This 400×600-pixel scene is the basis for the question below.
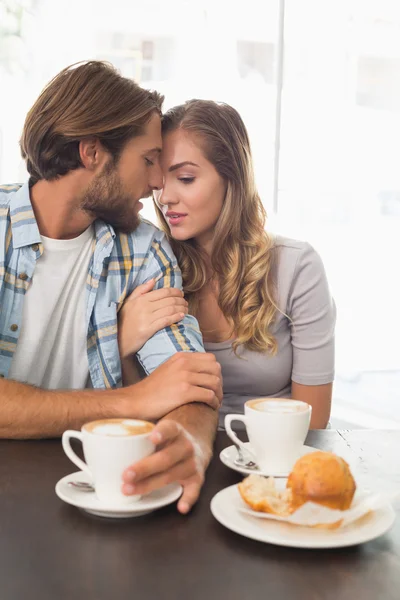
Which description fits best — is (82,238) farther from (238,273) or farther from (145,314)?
(238,273)

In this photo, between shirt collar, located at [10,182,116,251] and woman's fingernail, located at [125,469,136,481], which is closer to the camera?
woman's fingernail, located at [125,469,136,481]

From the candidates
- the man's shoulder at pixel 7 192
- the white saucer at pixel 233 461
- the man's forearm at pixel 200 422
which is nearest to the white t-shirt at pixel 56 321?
the man's shoulder at pixel 7 192

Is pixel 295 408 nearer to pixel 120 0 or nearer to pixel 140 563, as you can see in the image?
pixel 140 563

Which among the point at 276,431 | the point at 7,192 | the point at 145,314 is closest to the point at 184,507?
the point at 276,431

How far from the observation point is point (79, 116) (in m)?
1.75

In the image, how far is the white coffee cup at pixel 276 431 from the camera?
102cm

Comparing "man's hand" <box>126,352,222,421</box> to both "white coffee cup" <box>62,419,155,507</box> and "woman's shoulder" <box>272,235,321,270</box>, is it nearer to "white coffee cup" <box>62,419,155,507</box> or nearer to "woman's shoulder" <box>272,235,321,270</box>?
"white coffee cup" <box>62,419,155,507</box>

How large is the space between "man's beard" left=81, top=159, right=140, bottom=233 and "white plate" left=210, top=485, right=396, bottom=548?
1.05 metres

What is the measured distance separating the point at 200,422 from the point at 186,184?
84cm

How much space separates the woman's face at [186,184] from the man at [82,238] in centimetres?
6

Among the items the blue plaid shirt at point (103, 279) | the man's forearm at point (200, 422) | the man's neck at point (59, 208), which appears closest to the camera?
the man's forearm at point (200, 422)

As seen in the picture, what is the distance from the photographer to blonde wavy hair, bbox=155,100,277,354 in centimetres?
197

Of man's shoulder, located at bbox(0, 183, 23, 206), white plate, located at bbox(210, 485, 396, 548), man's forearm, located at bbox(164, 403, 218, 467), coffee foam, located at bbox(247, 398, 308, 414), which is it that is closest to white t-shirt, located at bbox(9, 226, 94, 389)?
man's shoulder, located at bbox(0, 183, 23, 206)

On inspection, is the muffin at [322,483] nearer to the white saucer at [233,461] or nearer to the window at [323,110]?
the white saucer at [233,461]
